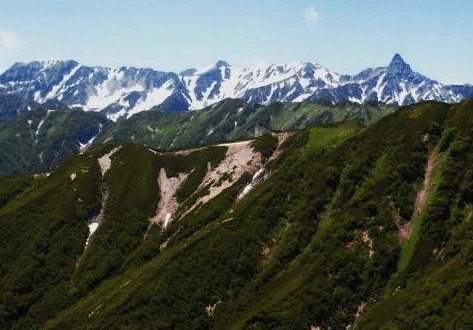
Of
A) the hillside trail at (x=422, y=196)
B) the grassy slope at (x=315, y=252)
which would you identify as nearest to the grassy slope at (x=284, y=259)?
the grassy slope at (x=315, y=252)

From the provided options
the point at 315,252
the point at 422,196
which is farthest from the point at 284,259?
the point at 422,196

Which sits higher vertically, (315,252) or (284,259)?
(315,252)

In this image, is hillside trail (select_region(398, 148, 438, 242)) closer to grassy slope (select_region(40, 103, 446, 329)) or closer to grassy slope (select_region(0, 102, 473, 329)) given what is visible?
grassy slope (select_region(0, 102, 473, 329))

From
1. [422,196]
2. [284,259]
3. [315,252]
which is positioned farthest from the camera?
[422,196]

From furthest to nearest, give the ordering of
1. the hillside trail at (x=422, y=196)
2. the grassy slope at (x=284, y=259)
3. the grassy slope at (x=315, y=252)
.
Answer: the hillside trail at (x=422, y=196), the grassy slope at (x=284, y=259), the grassy slope at (x=315, y=252)

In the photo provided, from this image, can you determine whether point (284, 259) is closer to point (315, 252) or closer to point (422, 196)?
point (315, 252)

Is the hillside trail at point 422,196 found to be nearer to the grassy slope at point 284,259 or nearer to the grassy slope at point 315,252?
the grassy slope at point 315,252

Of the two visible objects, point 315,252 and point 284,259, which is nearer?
point 315,252

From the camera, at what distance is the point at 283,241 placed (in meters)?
172

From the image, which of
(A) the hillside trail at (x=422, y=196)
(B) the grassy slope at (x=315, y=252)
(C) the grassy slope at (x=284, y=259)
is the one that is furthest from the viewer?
(A) the hillside trail at (x=422, y=196)

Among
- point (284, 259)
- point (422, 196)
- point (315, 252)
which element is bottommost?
point (284, 259)

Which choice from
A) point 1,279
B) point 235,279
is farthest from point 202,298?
point 1,279

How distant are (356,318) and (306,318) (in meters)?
11.4

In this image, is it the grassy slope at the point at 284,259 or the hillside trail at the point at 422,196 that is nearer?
the grassy slope at the point at 284,259
